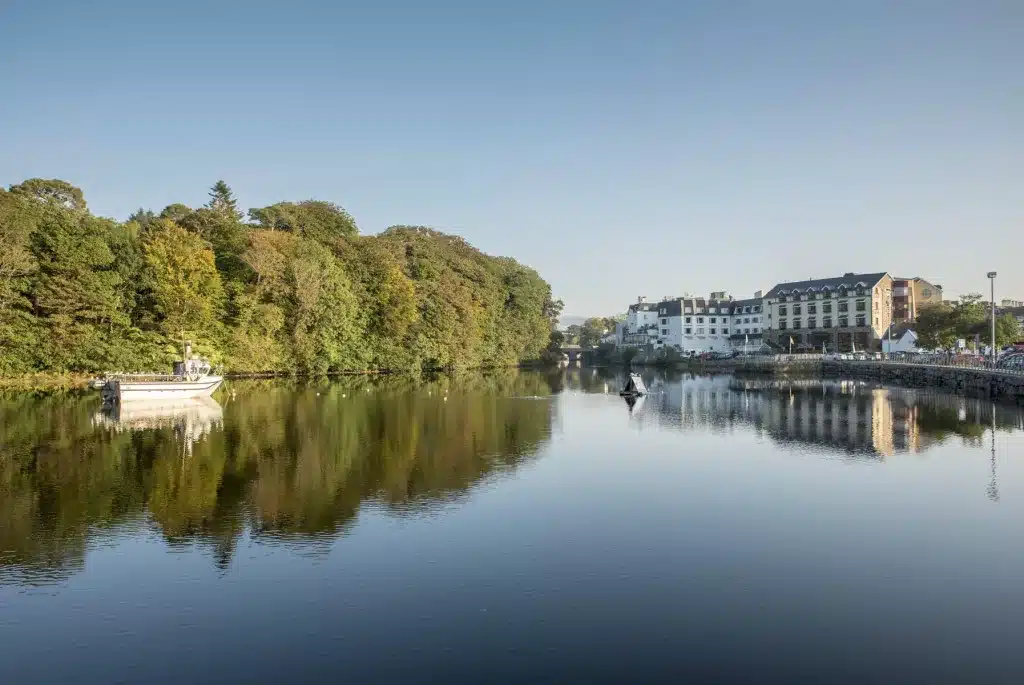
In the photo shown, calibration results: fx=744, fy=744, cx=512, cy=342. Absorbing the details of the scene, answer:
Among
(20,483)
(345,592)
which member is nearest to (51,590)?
(345,592)

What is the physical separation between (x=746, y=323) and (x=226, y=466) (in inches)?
4588

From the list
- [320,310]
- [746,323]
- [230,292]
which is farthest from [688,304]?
[230,292]

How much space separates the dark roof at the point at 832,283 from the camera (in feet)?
333

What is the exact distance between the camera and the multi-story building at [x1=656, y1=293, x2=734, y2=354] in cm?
12825

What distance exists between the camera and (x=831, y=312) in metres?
106

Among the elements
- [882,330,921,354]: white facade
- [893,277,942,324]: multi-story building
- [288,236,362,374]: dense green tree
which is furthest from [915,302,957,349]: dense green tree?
[288,236,362,374]: dense green tree

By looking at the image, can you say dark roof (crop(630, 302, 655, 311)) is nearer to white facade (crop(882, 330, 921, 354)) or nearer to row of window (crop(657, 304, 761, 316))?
row of window (crop(657, 304, 761, 316))

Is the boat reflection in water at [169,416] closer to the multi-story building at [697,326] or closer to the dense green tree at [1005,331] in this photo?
the dense green tree at [1005,331]

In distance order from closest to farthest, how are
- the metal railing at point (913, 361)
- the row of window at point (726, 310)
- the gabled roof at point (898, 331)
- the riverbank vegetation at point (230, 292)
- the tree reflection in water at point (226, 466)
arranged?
1. the tree reflection in water at point (226, 466)
2. the riverbank vegetation at point (230, 292)
3. the metal railing at point (913, 361)
4. the gabled roof at point (898, 331)
5. the row of window at point (726, 310)

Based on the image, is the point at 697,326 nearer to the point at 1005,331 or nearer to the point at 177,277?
the point at 1005,331

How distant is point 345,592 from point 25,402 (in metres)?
33.2

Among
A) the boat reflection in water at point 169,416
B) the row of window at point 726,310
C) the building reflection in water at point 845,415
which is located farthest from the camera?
the row of window at point 726,310

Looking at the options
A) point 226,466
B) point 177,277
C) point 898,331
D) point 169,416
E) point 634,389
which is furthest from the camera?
point 898,331

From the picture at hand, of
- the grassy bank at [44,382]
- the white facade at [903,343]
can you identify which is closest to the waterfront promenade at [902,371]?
the white facade at [903,343]
